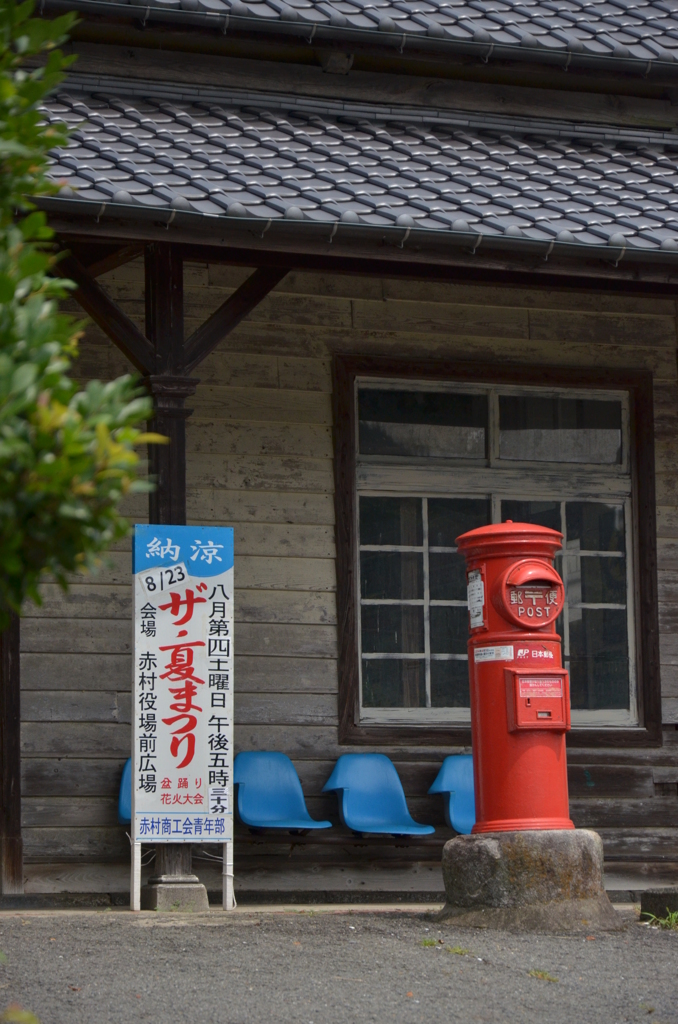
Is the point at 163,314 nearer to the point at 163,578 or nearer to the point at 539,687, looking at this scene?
the point at 163,578

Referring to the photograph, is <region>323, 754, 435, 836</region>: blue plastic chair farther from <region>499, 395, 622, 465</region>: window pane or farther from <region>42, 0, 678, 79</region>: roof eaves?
<region>42, 0, 678, 79</region>: roof eaves

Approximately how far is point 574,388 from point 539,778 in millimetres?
3101

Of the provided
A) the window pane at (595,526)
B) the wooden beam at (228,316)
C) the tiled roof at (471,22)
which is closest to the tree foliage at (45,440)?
the wooden beam at (228,316)

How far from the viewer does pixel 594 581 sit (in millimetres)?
8188

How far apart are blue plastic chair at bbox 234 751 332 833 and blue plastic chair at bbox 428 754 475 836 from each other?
0.64 metres

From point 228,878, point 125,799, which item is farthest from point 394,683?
point 228,878

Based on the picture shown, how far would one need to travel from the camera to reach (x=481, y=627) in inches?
235

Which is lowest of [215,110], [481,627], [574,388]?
[481,627]

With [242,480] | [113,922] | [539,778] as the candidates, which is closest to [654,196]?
[242,480]

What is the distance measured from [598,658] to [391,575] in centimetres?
134

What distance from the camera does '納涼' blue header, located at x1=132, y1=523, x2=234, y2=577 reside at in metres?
6.05

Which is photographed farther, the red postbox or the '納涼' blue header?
the '納涼' blue header

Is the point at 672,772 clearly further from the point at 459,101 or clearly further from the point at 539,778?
the point at 459,101

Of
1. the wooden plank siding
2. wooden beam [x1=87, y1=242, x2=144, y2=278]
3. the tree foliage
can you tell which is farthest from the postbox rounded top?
the tree foliage
